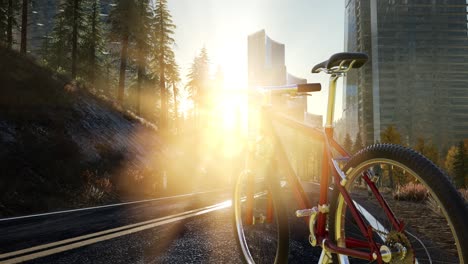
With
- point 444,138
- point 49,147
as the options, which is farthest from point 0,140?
point 444,138

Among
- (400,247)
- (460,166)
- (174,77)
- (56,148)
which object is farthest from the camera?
(460,166)

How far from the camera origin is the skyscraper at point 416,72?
162 metres

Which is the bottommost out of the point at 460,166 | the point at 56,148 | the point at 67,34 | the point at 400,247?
the point at 460,166

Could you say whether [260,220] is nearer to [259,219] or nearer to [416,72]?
[259,219]

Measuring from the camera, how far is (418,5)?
18662cm

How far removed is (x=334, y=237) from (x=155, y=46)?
41729mm

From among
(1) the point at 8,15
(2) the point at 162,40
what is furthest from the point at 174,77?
(1) the point at 8,15

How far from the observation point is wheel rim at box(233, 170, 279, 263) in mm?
3225

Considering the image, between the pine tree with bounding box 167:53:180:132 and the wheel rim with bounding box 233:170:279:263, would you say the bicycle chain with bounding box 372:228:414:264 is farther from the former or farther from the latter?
the pine tree with bounding box 167:53:180:132

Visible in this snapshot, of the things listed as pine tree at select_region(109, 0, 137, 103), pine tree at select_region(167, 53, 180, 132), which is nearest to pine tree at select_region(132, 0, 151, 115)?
pine tree at select_region(109, 0, 137, 103)

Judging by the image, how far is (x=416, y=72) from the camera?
178m

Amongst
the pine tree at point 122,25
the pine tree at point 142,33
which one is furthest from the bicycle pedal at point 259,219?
the pine tree at point 142,33

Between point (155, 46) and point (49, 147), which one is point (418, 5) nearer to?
point (155, 46)

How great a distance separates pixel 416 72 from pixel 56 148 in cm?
19854
